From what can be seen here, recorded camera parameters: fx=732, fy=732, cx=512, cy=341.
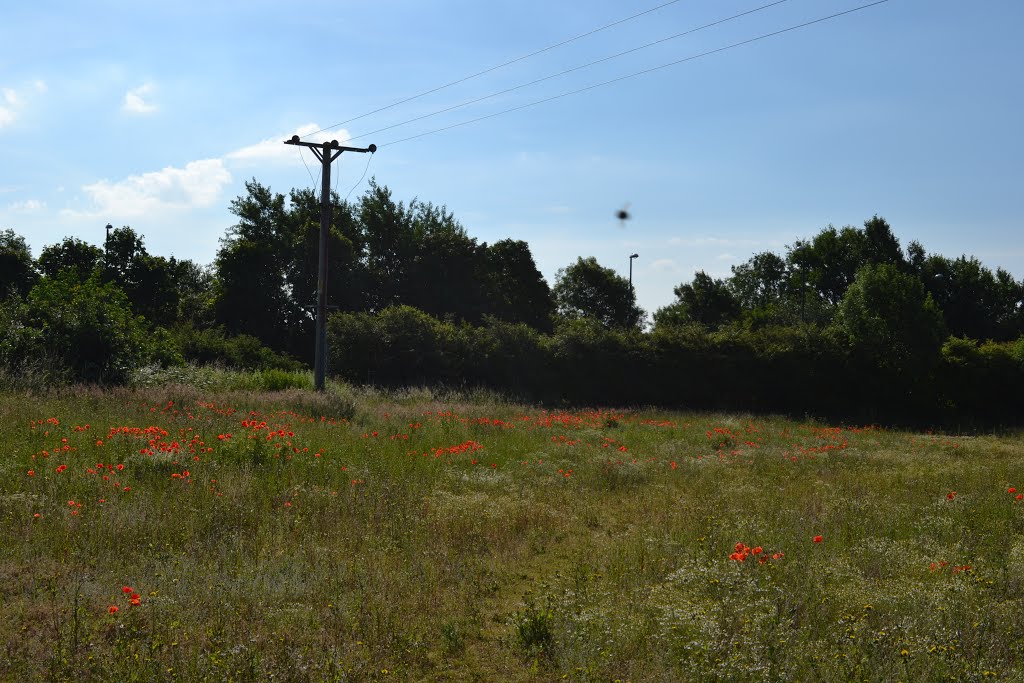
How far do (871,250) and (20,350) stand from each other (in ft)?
186

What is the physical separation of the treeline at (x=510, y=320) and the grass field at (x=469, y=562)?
8996 mm

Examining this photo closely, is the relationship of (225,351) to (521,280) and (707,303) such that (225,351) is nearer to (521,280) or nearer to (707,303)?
(521,280)

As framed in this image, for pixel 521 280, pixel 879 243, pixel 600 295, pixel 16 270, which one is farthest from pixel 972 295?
pixel 16 270

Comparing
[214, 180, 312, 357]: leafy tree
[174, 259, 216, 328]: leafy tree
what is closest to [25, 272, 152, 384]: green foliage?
[174, 259, 216, 328]: leafy tree

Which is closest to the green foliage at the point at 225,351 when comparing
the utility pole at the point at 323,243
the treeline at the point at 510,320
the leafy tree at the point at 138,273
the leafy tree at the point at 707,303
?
the treeline at the point at 510,320

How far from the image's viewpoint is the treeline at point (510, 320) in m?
25.0

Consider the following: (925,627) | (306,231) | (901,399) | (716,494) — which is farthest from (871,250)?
(925,627)

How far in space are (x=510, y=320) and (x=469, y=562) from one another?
3798 cm

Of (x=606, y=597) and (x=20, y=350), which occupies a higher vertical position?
(x=20, y=350)

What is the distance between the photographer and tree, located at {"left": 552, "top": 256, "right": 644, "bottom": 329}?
53.1 metres

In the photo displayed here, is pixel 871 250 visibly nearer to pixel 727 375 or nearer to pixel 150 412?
pixel 727 375

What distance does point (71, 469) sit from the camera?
828 cm

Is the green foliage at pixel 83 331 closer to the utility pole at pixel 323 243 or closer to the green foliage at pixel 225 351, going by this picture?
the utility pole at pixel 323 243

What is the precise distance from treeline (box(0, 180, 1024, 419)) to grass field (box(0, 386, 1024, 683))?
9.00m
